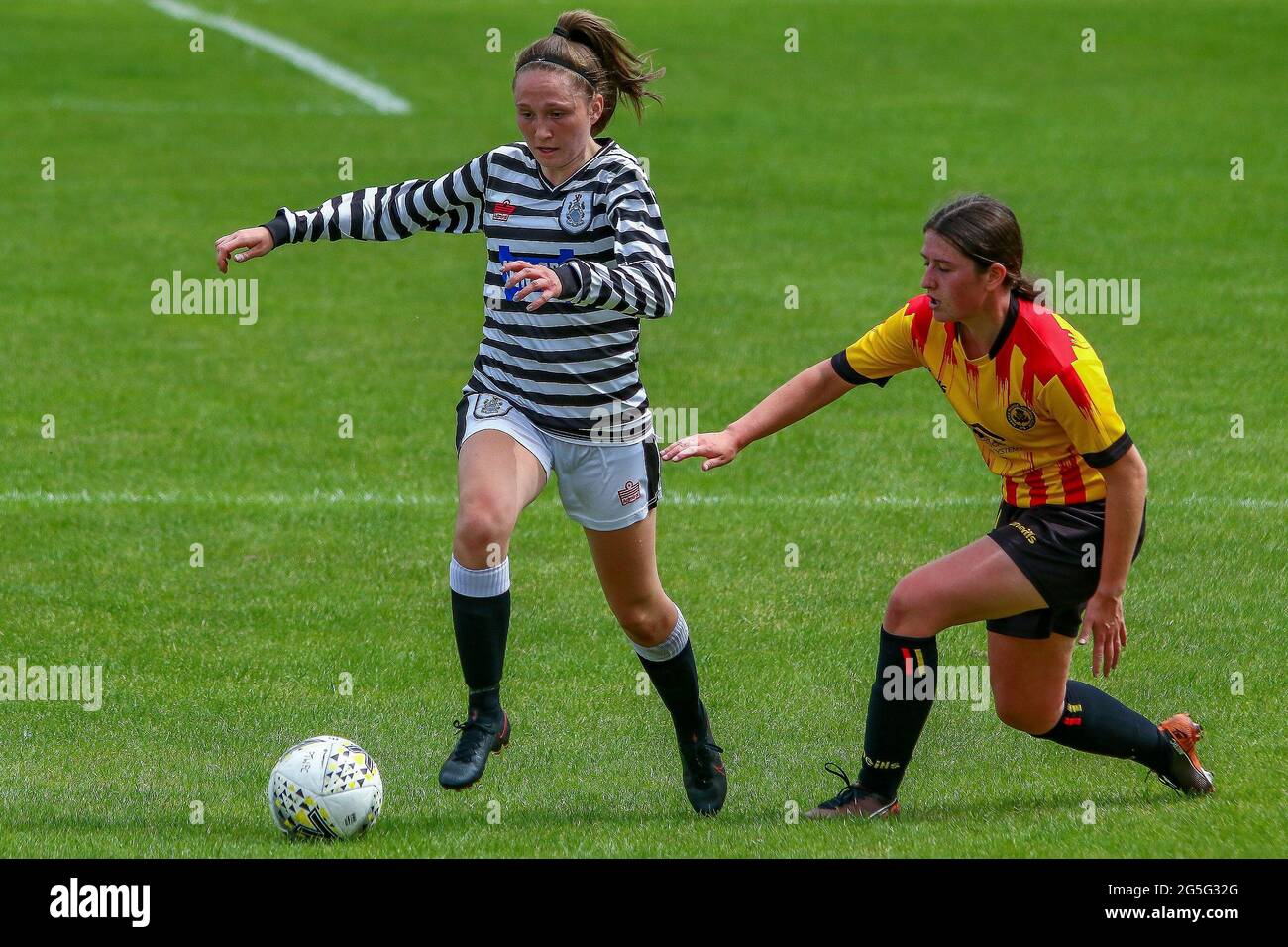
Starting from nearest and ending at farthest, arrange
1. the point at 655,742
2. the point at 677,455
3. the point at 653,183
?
the point at 677,455
the point at 655,742
the point at 653,183

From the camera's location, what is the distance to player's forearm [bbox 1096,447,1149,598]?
5609mm

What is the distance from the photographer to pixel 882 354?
6172 mm

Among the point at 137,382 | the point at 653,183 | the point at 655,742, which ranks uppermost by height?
the point at 653,183

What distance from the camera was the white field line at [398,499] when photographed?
10.8 meters

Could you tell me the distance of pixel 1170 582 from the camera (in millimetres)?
9258

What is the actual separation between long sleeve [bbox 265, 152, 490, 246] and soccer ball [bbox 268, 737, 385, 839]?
179 cm

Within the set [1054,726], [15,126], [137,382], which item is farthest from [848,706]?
[15,126]

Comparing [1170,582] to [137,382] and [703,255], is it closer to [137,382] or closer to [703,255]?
[137,382]

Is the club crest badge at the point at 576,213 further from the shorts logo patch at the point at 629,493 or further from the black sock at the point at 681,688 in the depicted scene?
the black sock at the point at 681,688

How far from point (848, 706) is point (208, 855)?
9.92ft
